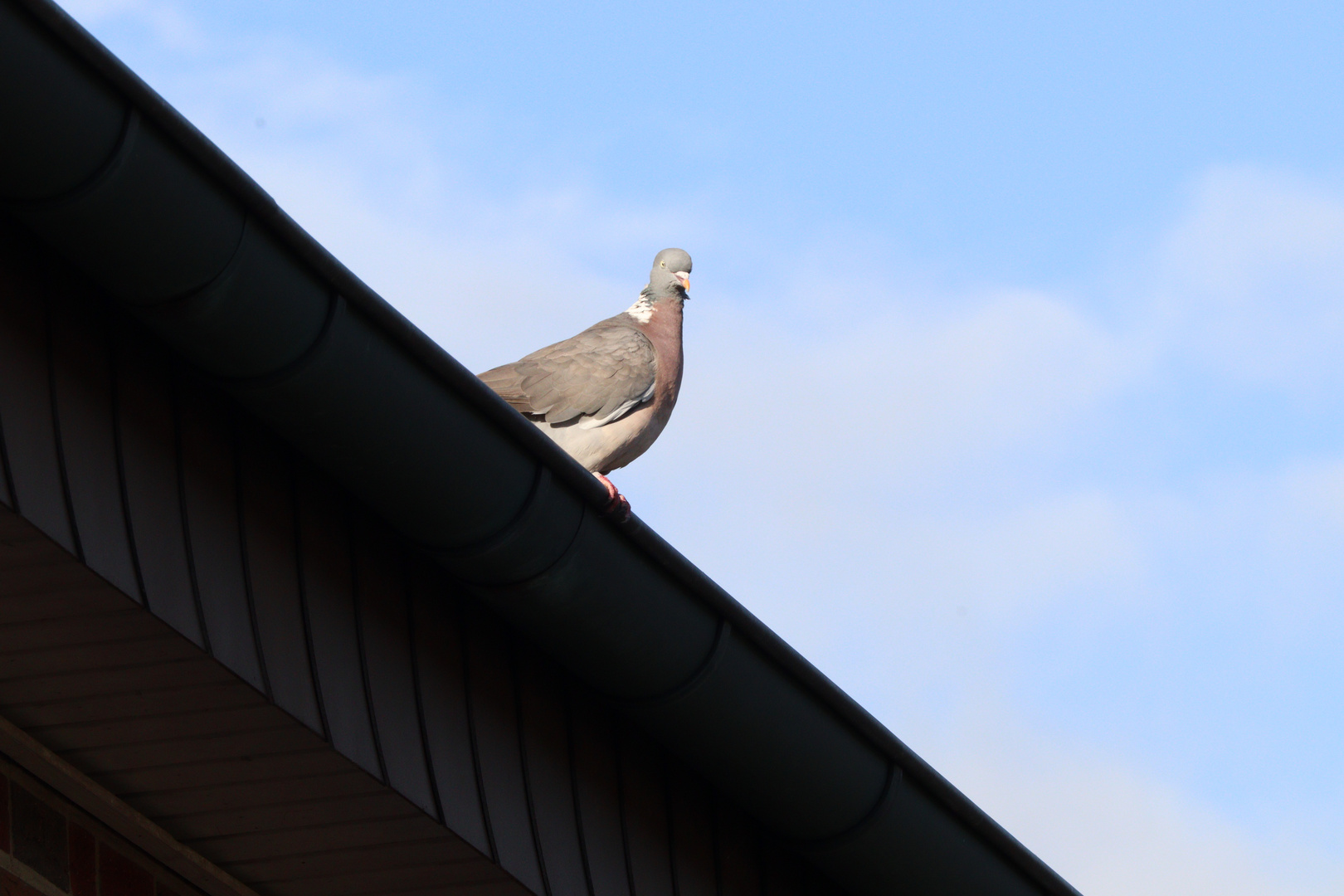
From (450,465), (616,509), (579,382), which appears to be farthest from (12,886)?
(579,382)

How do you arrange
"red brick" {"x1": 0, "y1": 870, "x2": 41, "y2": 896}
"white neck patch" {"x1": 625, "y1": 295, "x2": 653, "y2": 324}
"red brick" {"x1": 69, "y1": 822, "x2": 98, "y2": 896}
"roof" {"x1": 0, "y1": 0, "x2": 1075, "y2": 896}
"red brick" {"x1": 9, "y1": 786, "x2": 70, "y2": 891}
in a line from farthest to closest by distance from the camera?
"white neck patch" {"x1": 625, "y1": 295, "x2": 653, "y2": 324} → "red brick" {"x1": 69, "y1": 822, "x2": 98, "y2": 896} → "red brick" {"x1": 9, "y1": 786, "x2": 70, "y2": 891} → "red brick" {"x1": 0, "y1": 870, "x2": 41, "y2": 896} → "roof" {"x1": 0, "y1": 0, "x2": 1075, "y2": 896}

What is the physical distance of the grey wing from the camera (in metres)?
6.99

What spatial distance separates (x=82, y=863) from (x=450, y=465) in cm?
129

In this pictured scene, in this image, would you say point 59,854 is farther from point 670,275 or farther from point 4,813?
point 670,275

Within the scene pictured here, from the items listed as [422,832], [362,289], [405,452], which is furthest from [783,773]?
[362,289]

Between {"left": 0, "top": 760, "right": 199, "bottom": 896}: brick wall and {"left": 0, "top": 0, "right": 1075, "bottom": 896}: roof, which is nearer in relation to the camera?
{"left": 0, "top": 0, "right": 1075, "bottom": 896}: roof

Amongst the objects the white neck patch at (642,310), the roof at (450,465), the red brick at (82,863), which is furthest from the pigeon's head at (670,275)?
the red brick at (82,863)

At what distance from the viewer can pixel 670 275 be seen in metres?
8.27

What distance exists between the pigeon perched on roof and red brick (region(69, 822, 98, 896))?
10.6 feet

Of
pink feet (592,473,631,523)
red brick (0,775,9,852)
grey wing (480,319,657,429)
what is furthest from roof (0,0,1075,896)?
grey wing (480,319,657,429)

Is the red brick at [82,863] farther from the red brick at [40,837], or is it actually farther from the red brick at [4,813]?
the red brick at [4,813]

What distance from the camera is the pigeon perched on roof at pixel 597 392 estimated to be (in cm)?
700

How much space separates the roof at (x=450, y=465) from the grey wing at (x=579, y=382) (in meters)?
2.97

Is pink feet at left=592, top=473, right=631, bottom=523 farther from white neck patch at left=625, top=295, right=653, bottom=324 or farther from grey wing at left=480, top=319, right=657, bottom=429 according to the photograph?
white neck patch at left=625, top=295, right=653, bottom=324
